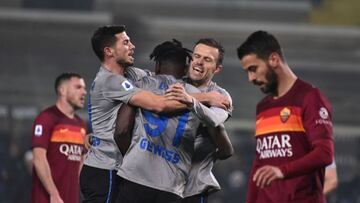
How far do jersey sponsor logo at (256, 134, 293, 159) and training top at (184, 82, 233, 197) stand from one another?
736 mm

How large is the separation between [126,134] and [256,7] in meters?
8.74

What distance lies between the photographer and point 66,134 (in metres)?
8.27

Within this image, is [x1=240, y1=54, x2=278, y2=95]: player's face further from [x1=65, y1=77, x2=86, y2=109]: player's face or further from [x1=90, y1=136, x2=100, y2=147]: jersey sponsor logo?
[x1=65, y1=77, x2=86, y2=109]: player's face

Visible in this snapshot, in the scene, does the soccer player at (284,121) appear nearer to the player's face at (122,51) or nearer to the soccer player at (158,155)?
the soccer player at (158,155)

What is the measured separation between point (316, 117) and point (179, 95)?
0.88 meters

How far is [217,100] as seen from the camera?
5992 millimetres

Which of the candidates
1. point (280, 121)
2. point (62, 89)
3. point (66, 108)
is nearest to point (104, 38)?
point (280, 121)

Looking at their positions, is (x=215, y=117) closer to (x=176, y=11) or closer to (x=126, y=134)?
A: (x=126, y=134)

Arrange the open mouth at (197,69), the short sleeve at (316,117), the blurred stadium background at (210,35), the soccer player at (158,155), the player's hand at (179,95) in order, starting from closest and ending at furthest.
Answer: the short sleeve at (316,117)
the player's hand at (179,95)
the soccer player at (158,155)
the open mouth at (197,69)
the blurred stadium background at (210,35)

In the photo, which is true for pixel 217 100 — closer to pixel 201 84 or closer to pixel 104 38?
pixel 201 84

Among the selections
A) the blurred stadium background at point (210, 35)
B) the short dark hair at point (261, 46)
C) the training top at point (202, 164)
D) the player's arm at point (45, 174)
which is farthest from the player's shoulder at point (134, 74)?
the blurred stadium background at point (210, 35)

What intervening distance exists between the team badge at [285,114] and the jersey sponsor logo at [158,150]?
82cm

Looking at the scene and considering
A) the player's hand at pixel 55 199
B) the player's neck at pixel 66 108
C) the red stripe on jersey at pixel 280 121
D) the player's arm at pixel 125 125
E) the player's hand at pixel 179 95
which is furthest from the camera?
the player's neck at pixel 66 108

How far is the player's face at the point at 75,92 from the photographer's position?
8.57m
